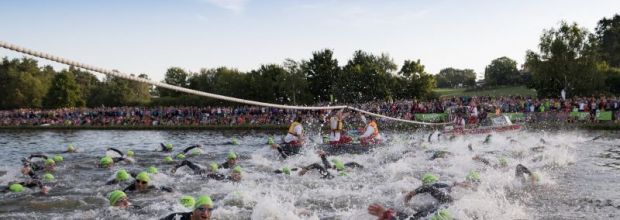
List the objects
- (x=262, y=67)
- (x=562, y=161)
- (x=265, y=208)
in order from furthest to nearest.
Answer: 1. (x=262, y=67)
2. (x=562, y=161)
3. (x=265, y=208)

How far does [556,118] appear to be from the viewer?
109 ft

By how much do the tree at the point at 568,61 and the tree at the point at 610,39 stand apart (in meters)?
25.6

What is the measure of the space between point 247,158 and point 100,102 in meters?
63.5

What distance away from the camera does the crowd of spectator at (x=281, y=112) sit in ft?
110

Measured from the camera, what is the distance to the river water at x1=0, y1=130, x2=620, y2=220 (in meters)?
11.5

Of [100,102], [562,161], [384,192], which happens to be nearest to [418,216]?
[384,192]

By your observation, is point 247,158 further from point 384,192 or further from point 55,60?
point 55,60

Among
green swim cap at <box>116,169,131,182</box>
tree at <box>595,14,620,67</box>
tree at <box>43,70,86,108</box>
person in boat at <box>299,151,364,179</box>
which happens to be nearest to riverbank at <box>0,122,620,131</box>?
person in boat at <box>299,151,364,179</box>

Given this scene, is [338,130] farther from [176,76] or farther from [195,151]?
[176,76]

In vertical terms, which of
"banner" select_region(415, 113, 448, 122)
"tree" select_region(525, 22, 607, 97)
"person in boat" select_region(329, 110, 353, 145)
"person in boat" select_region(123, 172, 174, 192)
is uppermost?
"tree" select_region(525, 22, 607, 97)

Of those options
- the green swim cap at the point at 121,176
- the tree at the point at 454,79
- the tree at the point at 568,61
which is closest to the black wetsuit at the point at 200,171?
the green swim cap at the point at 121,176

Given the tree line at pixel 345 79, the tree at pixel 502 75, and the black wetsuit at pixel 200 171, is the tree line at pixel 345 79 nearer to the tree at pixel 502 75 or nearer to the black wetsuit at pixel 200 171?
the tree at pixel 502 75

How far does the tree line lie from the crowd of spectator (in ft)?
18.4

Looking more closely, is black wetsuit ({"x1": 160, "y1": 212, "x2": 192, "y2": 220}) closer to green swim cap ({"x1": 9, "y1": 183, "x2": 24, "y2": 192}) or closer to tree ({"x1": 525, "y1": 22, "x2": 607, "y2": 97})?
green swim cap ({"x1": 9, "y1": 183, "x2": 24, "y2": 192})
